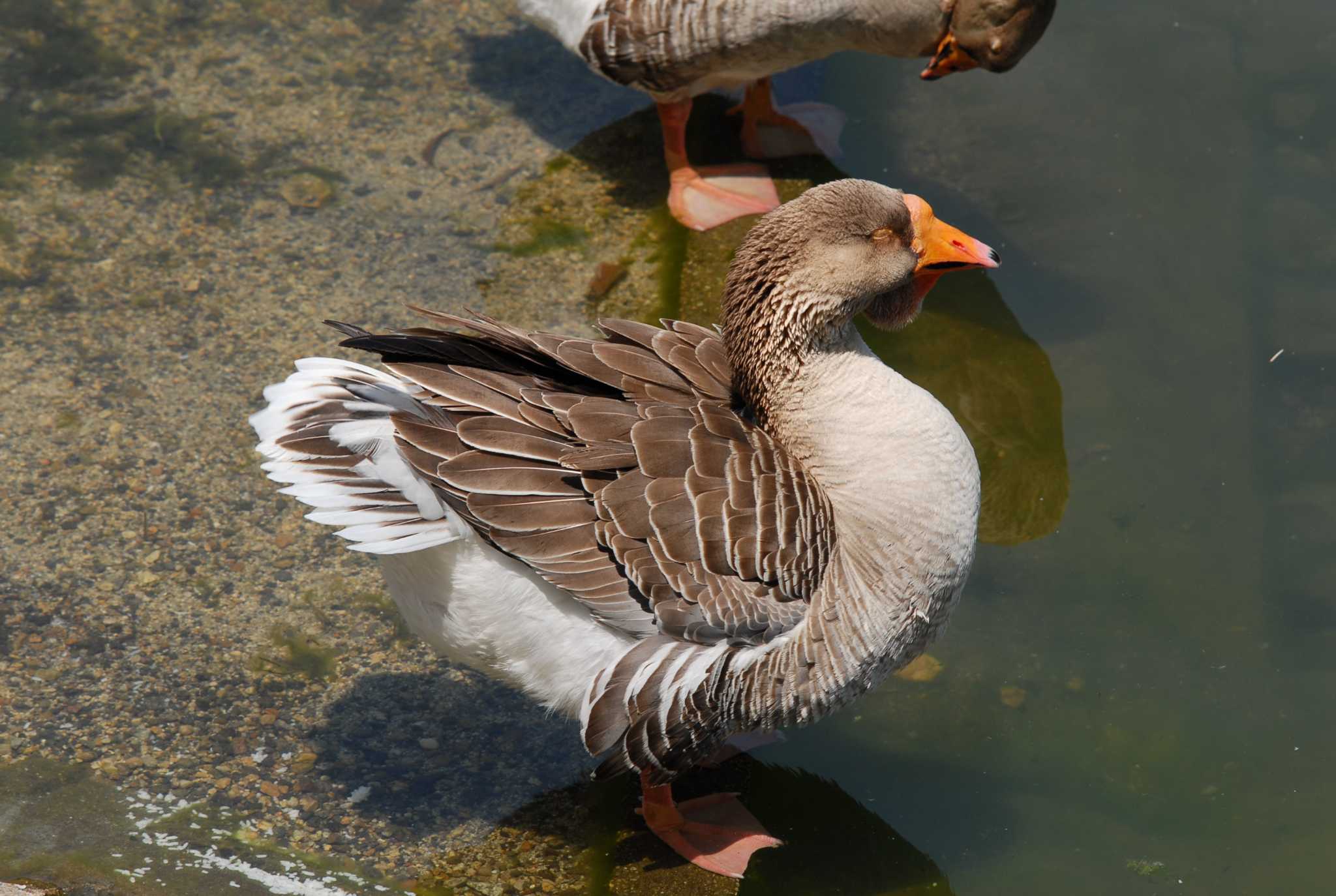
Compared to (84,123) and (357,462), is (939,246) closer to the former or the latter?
(357,462)

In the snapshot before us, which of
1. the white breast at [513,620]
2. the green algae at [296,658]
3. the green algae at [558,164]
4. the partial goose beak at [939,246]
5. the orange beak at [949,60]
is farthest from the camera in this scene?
the green algae at [558,164]

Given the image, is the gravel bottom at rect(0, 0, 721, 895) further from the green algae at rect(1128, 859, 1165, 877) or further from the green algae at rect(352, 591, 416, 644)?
the green algae at rect(1128, 859, 1165, 877)

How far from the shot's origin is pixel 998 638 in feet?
13.9

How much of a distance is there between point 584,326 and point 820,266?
173 cm

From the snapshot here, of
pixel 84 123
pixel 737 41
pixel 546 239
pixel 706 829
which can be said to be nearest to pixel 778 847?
pixel 706 829

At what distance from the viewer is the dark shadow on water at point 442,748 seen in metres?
3.77

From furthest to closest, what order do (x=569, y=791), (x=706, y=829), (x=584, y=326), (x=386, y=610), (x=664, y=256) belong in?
(x=664, y=256) → (x=584, y=326) → (x=386, y=610) → (x=569, y=791) → (x=706, y=829)

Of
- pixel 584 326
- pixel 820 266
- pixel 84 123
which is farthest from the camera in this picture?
pixel 84 123

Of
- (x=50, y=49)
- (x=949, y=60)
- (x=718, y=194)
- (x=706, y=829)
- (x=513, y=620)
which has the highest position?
(x=50, y=49)

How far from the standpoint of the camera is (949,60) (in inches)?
220

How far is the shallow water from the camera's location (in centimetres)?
376

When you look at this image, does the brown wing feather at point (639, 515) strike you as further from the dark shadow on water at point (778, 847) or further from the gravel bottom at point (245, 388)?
the gravel bottom at point (245, 388)

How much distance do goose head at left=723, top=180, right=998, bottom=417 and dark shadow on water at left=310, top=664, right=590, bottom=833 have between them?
3.94 feet

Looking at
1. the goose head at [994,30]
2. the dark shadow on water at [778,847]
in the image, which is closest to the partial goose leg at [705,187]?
the goose head at [994,30]
